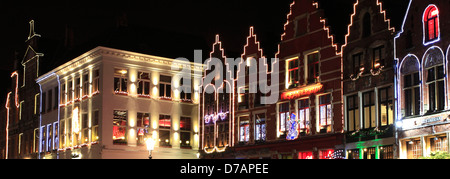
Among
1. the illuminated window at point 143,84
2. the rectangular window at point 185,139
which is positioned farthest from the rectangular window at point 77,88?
the rectangular window at point 185,139

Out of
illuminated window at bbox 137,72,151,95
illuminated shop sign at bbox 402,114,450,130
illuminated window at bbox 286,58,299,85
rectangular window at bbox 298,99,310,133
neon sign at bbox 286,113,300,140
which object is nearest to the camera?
illuminated shop sign at bbox 402,114,450,130

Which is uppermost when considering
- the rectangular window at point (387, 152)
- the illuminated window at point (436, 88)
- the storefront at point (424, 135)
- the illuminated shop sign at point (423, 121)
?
the illuminated window at point (436, 88)

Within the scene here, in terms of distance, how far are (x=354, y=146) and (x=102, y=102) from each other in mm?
17592

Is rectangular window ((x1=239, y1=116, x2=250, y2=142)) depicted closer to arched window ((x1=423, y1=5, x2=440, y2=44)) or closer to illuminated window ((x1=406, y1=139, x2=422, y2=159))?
illuminated window ((x1=406, y1=139, x2=422, y2=159))

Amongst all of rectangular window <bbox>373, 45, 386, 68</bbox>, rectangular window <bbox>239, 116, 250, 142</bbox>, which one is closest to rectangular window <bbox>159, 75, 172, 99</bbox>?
rectangular window <bbox>239, 116, 250, 142</bbox>

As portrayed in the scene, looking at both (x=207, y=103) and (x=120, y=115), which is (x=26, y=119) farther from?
(x=207, y=103)

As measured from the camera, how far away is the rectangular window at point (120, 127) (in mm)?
41562

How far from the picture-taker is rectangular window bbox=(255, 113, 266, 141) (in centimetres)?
3669

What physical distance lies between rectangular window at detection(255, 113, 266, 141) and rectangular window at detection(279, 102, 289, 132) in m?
1.58

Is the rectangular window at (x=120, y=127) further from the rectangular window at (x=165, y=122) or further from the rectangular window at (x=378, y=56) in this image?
the rectangular window at (x=378, y=56)

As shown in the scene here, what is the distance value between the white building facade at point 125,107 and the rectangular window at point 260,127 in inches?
325

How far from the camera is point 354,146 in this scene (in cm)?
3038

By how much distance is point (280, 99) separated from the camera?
35281 mm
